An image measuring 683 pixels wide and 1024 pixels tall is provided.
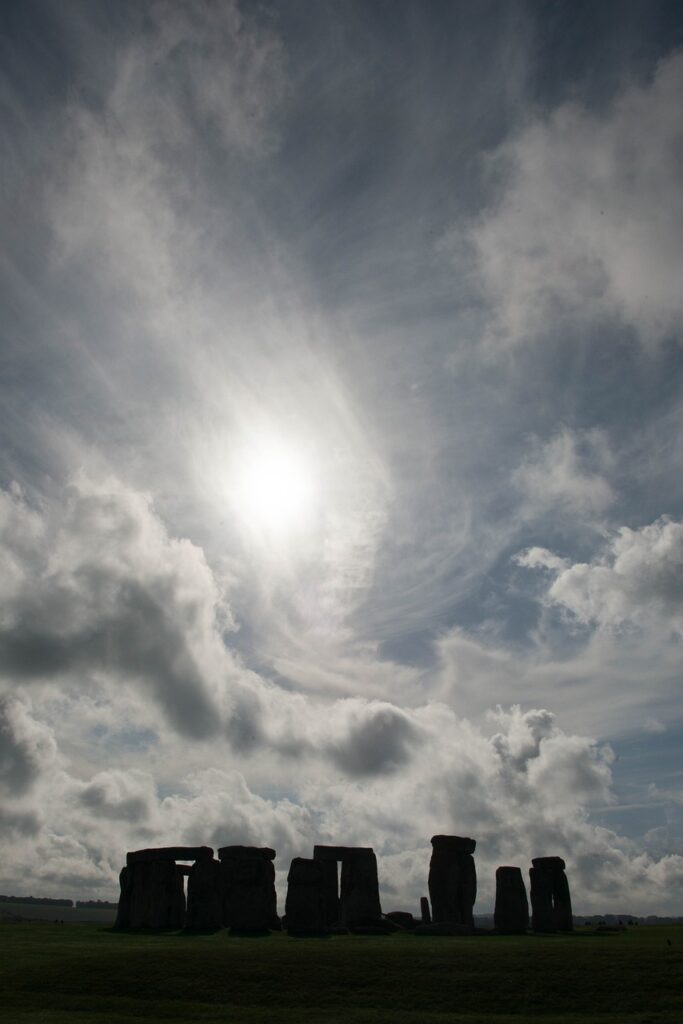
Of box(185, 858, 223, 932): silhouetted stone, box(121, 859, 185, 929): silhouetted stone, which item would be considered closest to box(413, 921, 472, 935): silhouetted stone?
box(185, 858, 223, 932): silhouetted stone

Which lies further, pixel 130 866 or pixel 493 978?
pixel 130 866

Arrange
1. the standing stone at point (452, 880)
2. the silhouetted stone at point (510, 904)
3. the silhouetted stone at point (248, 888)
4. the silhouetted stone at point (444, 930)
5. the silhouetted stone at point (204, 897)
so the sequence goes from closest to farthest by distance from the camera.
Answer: the silhouetted stone at point (444, 930) < the silhouetted stone at point (248, 888) < the silhouetted stone at point (204, 897) < the silhouetted stone at point (510, 904) < the standing stone at point (452, 880)

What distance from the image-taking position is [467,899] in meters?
42.2

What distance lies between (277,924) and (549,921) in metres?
14.4

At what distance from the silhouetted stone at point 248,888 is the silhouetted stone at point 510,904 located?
1131 centimetres

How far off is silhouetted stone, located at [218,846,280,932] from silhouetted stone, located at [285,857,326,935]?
235 centimetres

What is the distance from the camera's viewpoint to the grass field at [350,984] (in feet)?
68.0

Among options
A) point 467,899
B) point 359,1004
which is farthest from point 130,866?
point 359,1004

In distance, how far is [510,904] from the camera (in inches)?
1634

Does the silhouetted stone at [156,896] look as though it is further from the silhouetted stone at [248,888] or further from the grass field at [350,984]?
the grass field at [350,984]

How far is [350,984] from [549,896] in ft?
78.5

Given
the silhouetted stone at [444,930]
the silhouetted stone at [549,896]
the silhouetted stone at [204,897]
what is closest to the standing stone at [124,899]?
A: the silhouetted stone at [204,897]

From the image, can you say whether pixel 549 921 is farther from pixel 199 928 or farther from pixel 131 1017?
pixel 131 1017

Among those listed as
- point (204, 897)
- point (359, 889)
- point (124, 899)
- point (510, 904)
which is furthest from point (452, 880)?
point (124, 899)
